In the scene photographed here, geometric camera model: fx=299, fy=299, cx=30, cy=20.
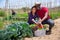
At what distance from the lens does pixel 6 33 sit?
23.4 feet

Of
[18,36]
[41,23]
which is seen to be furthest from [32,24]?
[18,36]

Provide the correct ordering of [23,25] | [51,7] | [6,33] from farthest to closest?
[51,7], [23,25], [6,33]

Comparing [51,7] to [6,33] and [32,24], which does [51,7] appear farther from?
[6,33]

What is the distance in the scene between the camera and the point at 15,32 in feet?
24.3

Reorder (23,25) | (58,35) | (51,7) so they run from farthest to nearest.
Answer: (51,7)
(58,35)
(23,25)

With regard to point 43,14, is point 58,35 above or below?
below

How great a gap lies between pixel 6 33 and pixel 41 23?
6.76 ft

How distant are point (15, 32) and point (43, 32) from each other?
66.3 inches

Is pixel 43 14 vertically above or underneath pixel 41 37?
above

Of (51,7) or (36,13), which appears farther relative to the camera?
(51,7)

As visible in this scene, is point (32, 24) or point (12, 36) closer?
point (12, 36)

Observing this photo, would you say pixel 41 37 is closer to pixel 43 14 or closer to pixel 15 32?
pixel 43 14

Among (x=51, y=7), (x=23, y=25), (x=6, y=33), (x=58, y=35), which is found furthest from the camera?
(x=51, y=7)

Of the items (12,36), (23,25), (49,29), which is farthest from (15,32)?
(49,29)
